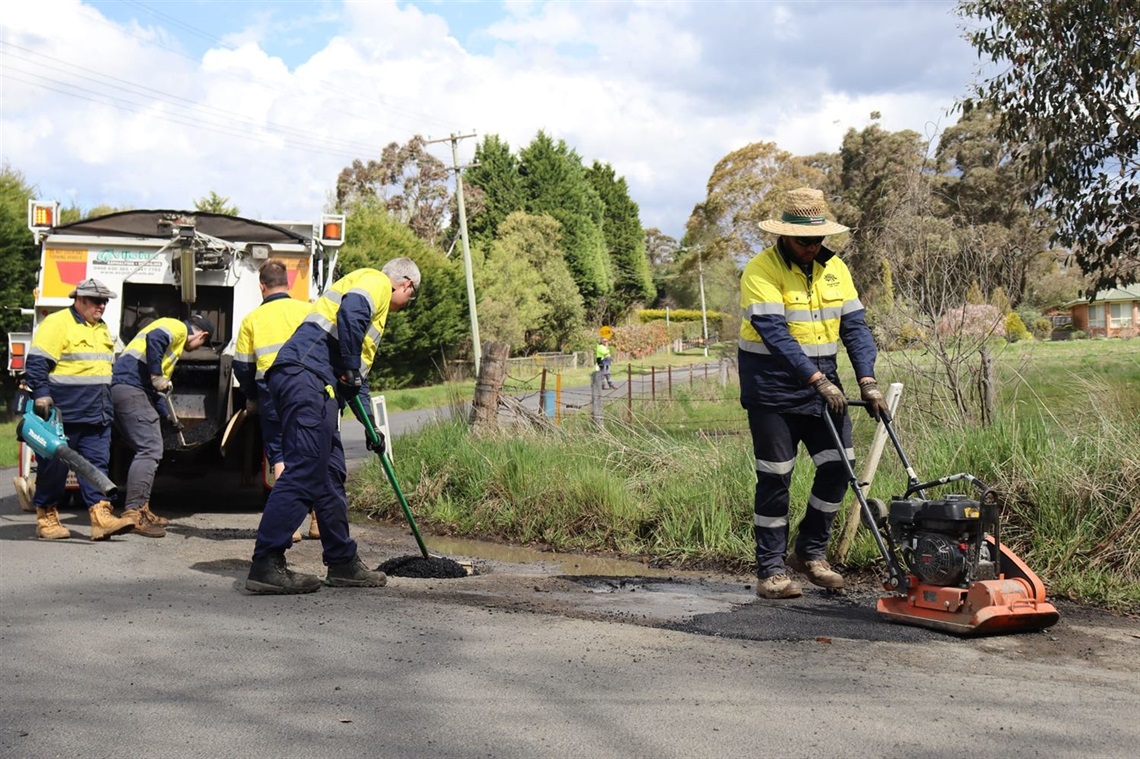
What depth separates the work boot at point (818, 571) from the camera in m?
6.23

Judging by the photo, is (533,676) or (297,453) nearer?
(533,676)

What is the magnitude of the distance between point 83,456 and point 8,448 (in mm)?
9648

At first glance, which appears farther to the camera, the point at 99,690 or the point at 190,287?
the point at 190,287

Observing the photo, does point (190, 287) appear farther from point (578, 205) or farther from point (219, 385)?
point (578, 205)

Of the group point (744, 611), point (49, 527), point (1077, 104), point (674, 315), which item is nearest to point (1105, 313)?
point (674, 315)

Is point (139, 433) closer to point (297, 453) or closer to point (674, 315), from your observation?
point (297, 453)

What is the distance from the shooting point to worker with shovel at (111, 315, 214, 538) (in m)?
8.99

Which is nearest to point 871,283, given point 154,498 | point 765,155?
point 154,498

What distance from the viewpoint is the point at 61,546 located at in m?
8.30

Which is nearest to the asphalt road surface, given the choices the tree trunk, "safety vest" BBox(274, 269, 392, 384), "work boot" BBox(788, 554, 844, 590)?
"work boot" BBox(788, 554, 844, 590)

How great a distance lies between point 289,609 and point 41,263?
6.19 meters

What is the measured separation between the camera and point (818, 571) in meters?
6.30

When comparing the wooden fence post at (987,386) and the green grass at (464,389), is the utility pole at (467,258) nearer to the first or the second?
the green grass at (464,389)

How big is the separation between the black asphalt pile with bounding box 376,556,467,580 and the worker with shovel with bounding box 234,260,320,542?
1.40 m
